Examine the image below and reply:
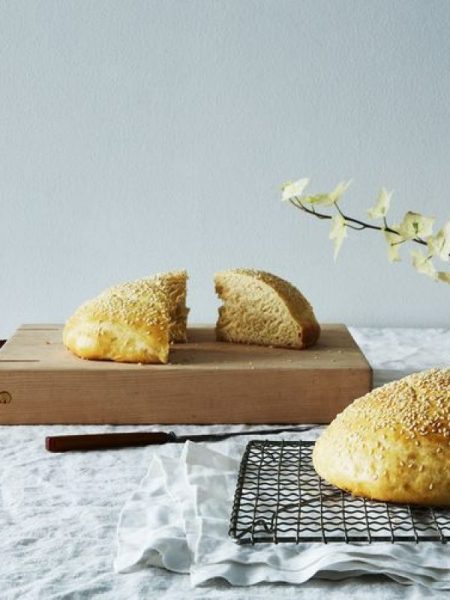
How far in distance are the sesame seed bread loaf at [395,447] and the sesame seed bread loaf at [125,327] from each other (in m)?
0.66

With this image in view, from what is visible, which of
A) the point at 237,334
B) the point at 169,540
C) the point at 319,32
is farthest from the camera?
the point at 319,32

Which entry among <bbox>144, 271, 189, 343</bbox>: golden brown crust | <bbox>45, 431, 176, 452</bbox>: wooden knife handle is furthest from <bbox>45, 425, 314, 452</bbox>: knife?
<bbox>144, 271, 189, 343</bbox>: golden brown crust

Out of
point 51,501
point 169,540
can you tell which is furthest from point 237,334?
point 169,540

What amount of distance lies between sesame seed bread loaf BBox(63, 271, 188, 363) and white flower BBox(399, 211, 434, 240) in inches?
31.2

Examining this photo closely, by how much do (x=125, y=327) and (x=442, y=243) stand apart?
911 mm

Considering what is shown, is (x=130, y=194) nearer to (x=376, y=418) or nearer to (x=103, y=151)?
(x=103, y=151)

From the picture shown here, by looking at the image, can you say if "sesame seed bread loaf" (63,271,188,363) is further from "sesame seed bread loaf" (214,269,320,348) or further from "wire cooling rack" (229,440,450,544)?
"wire cooling rack" (229,440,450,544)

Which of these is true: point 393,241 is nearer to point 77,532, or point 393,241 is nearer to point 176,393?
point 77,532

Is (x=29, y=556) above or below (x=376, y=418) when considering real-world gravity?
below

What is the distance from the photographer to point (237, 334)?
2523mm

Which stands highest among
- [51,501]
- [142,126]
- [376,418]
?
[142,126]

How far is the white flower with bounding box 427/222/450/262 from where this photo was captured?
1554mm

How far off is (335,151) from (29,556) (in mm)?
2209

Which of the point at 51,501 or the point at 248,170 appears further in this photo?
the point at 248,170
